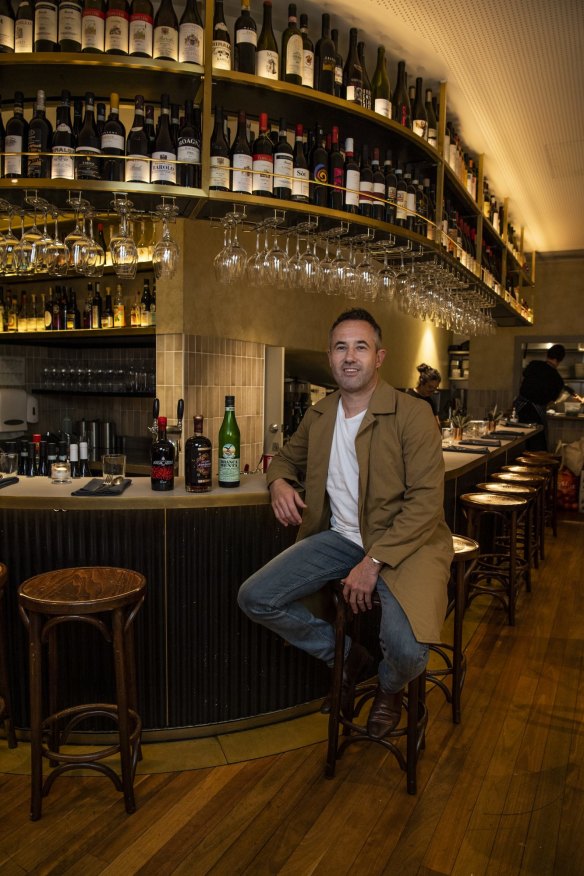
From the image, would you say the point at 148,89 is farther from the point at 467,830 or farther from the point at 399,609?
the point at 467,830

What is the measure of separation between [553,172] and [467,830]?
5181mm

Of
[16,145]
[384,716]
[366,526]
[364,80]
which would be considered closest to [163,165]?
[16,145]

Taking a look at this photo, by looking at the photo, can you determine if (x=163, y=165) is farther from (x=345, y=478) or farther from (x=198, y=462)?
(x=345, y=478)

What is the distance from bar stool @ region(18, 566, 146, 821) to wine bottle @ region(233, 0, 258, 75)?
2.27 metres

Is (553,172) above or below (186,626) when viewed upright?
above

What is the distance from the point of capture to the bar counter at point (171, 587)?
2432mm

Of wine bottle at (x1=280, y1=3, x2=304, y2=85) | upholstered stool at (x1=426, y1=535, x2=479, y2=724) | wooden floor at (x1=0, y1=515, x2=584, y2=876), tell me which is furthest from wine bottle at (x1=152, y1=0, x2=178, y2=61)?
wooden floor at (x1=0, y1=515, x2=584, y2=876)

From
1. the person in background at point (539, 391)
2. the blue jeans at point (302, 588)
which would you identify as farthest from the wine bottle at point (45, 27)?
the person in background at point (539, 391)

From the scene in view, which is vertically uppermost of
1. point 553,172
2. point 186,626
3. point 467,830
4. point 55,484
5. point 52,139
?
point 553,172

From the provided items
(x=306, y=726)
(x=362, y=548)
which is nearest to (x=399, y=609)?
(x=362, y=548)

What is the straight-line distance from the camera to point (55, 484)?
8.63ft

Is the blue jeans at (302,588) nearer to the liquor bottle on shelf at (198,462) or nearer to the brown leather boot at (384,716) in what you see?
the brown leather boot at (384,716)

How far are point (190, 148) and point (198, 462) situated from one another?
1317 millimetres

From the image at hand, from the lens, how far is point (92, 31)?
8.70 ft
